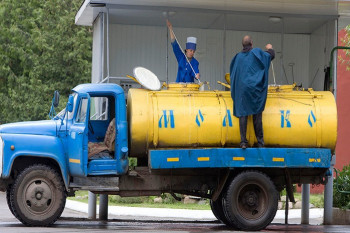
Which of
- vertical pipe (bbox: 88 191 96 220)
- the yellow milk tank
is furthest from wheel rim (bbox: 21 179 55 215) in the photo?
vertical pipe (bbox: 88 191 96 220)

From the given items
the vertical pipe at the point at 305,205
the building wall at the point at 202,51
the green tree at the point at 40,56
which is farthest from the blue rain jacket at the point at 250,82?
the green tree at the point at 40,56

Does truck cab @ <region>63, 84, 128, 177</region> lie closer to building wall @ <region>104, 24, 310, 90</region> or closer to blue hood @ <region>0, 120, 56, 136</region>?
blue hood @ <region>0, 120, 56, 136</region>

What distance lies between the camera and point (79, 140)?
45.5 ft

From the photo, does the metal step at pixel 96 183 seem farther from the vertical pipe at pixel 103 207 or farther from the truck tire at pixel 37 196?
the vertical pipe at pixel 103 207

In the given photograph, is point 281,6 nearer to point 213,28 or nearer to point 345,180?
point 213,28

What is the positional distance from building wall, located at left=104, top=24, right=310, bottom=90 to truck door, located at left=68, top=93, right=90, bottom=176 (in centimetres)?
527

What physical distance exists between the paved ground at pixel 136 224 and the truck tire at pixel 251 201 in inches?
14.5

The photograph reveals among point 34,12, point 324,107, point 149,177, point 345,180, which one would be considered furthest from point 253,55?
point 34,12

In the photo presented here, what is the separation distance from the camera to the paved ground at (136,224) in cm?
1380

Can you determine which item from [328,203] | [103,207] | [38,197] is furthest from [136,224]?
[328,203]

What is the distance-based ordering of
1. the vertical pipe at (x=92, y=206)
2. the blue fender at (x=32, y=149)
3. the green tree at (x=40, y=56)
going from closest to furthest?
the blue fender at (x=32, y=149) < the vertical pipe at (x=92, y=206) < the green tree at (x=40, y=56)

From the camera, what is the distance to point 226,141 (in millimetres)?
14078

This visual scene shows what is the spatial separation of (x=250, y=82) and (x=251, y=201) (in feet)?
6.80

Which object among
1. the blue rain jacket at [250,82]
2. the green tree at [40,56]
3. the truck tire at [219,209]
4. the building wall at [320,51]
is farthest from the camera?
the green tree at [40,56]
